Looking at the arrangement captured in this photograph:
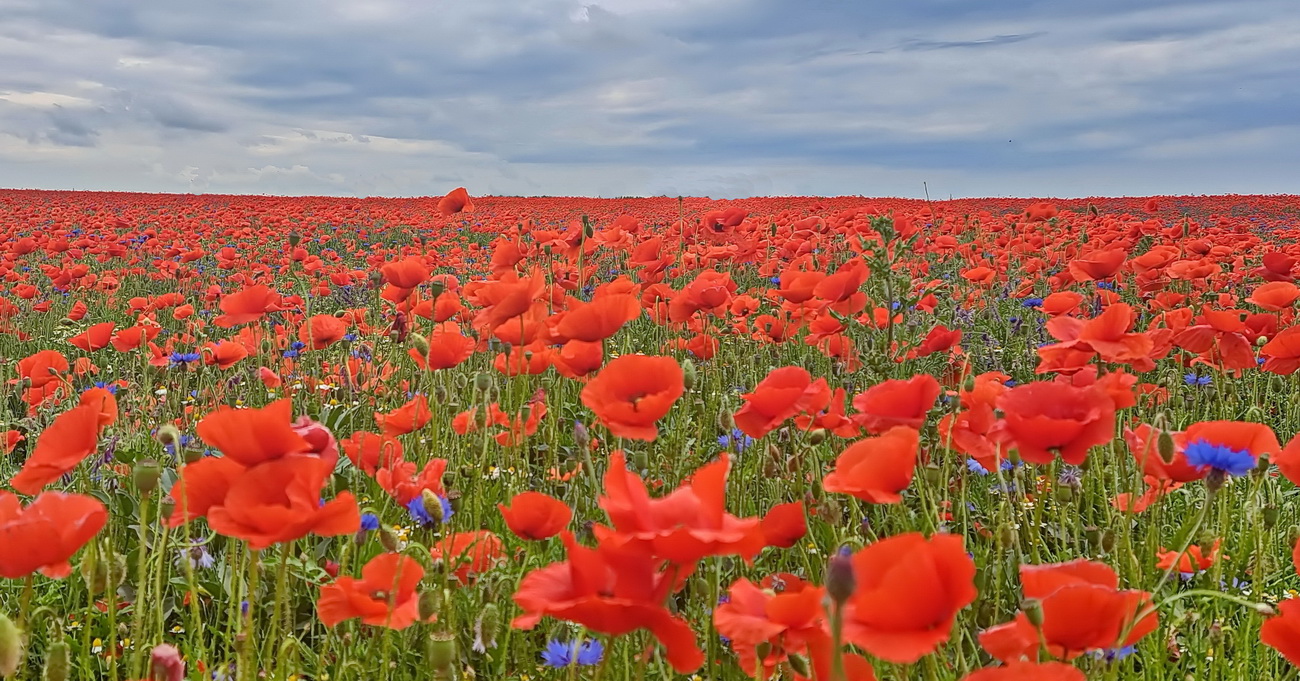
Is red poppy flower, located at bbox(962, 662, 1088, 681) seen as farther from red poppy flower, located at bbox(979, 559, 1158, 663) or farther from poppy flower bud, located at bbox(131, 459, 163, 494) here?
poppy flower bud, located at bbox(131, 459, 163, 494)

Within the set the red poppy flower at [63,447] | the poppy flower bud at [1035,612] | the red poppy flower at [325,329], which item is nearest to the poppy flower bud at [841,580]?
the poppy flower bud at [1035,612]

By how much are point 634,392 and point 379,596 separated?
461 millimetres

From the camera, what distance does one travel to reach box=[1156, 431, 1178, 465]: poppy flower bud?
1.42 metres

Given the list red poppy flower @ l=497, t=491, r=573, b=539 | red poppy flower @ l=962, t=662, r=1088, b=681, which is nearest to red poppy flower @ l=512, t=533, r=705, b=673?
red poppy flower @ l=962, t=662, r=1088, b=681

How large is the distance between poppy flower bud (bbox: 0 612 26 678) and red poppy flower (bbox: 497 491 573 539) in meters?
0.57

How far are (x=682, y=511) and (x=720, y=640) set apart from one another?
1.13m

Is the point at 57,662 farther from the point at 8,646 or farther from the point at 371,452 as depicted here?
the point at 371,452

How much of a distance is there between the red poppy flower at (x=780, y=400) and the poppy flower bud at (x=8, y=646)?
97 centimetres

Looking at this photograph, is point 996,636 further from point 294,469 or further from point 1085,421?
point 294,469

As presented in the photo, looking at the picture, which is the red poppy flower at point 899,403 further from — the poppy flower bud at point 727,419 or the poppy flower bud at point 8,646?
the poppy flower bud at point 8,646

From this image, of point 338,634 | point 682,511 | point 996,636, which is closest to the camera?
point 682,511

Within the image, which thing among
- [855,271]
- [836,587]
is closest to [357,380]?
[855,271]

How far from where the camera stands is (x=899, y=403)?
139cm

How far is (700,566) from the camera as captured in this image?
1.95m
